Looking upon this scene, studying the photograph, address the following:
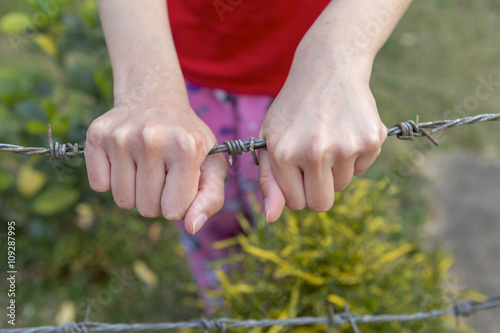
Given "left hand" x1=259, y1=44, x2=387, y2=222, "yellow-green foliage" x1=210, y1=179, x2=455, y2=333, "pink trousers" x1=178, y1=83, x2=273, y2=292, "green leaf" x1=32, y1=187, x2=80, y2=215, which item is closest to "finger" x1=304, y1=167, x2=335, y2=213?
"left hand" x1=259, y1=44, x2=387, y2=222

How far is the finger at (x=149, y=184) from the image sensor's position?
21.6 inches

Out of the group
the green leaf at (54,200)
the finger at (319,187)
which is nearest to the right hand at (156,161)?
the finger at (319,187)

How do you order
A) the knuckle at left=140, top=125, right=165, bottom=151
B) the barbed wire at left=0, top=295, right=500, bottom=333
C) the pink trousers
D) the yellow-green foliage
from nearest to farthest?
the knuckle at left=140, top=125, right=165, bottom=151, the barbed wire at left=0, top=295, right=500, bottom=333, the pink trousers, the yellow-green foliage

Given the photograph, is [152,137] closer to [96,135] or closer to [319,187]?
[96,135]

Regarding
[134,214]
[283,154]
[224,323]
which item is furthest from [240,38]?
[134,214]

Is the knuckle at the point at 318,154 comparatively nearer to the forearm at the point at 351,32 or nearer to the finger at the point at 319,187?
the finger at the point at 319,187

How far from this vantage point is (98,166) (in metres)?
0.57

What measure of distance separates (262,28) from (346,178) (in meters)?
0.39

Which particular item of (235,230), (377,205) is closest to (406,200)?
(377,205)

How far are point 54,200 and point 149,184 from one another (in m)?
0.90

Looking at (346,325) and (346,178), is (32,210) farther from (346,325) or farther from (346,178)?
(346,178)

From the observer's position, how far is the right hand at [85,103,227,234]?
0.54 m

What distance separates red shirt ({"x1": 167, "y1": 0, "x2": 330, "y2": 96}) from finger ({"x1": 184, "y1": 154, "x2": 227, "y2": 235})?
0.34 meters

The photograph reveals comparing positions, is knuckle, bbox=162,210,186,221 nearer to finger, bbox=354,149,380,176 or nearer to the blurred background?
finger, bbox=354,149,380,176
